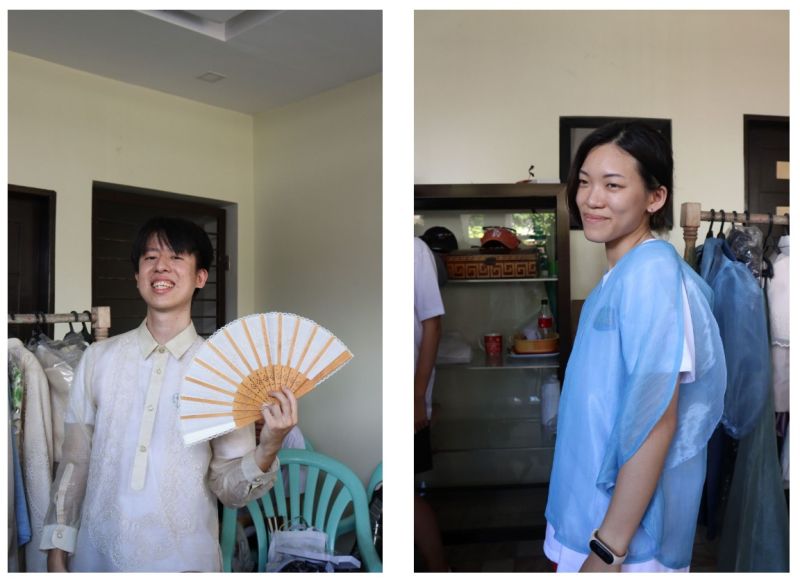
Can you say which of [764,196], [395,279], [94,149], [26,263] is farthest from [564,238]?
[26,263]

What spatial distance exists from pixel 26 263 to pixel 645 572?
65.8 inches

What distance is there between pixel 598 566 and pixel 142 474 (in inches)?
37.5

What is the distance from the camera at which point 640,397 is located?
114 cm

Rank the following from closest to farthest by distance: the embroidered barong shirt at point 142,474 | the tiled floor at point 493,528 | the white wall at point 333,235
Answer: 1. the embroidered barong shirt at point 142,474
2. the white wall at point 333,235
3. the tiled floor at point 493,528

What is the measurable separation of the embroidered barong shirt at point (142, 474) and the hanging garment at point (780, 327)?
1254mm

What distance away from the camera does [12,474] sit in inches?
59.7

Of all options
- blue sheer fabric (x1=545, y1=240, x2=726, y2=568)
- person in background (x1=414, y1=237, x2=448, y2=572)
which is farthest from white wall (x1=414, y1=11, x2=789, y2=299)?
blue sheer fabric (x1=545, y1=240, x2=726, y2=568)

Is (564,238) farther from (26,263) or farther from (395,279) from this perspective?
(26,263)

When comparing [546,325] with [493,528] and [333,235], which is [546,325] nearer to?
[493,528]

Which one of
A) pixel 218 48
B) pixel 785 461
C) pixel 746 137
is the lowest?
pixel 785 461

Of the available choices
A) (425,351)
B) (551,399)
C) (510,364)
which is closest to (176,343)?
(425,351)

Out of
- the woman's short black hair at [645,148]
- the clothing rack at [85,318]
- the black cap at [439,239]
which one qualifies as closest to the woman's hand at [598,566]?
the woman's short black hair at [645,148]

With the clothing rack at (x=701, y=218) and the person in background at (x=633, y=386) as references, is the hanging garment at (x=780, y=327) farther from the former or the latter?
the person in background at (x=633, y=386)

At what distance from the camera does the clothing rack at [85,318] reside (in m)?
1.51
